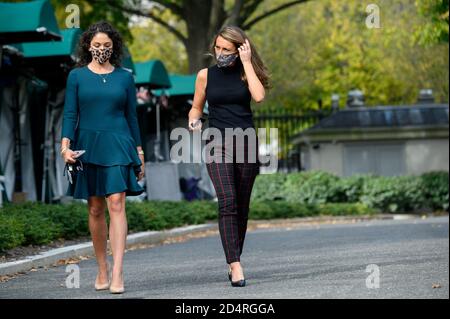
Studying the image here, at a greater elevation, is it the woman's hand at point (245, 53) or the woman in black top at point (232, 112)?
the woman's hand at point (245, 53)

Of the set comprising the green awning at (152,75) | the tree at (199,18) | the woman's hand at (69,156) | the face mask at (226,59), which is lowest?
the woman's hand at (69,156)

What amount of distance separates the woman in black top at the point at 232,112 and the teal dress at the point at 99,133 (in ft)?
2.37

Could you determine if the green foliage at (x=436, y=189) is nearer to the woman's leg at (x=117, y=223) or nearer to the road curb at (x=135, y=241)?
the road curb at (x=135, y=241)

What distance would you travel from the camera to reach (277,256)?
40.4 ft

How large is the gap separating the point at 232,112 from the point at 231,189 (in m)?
0.61

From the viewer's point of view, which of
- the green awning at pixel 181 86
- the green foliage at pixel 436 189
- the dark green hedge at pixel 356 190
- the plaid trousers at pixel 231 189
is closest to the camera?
the plaid trousers at pixel 231 189

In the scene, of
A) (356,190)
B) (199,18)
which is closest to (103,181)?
(199,18)

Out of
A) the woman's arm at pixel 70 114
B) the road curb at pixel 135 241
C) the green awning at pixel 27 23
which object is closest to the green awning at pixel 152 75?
the road curb at pixel 135 241

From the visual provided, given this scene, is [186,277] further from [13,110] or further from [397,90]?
[397,90]

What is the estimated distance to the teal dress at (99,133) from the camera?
827 cm

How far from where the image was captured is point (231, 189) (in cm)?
872

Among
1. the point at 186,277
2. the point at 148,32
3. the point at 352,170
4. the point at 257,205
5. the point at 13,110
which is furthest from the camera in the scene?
the point at 148,32

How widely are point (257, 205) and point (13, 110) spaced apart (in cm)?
801

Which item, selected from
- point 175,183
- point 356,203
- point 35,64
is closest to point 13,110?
point 35,64
